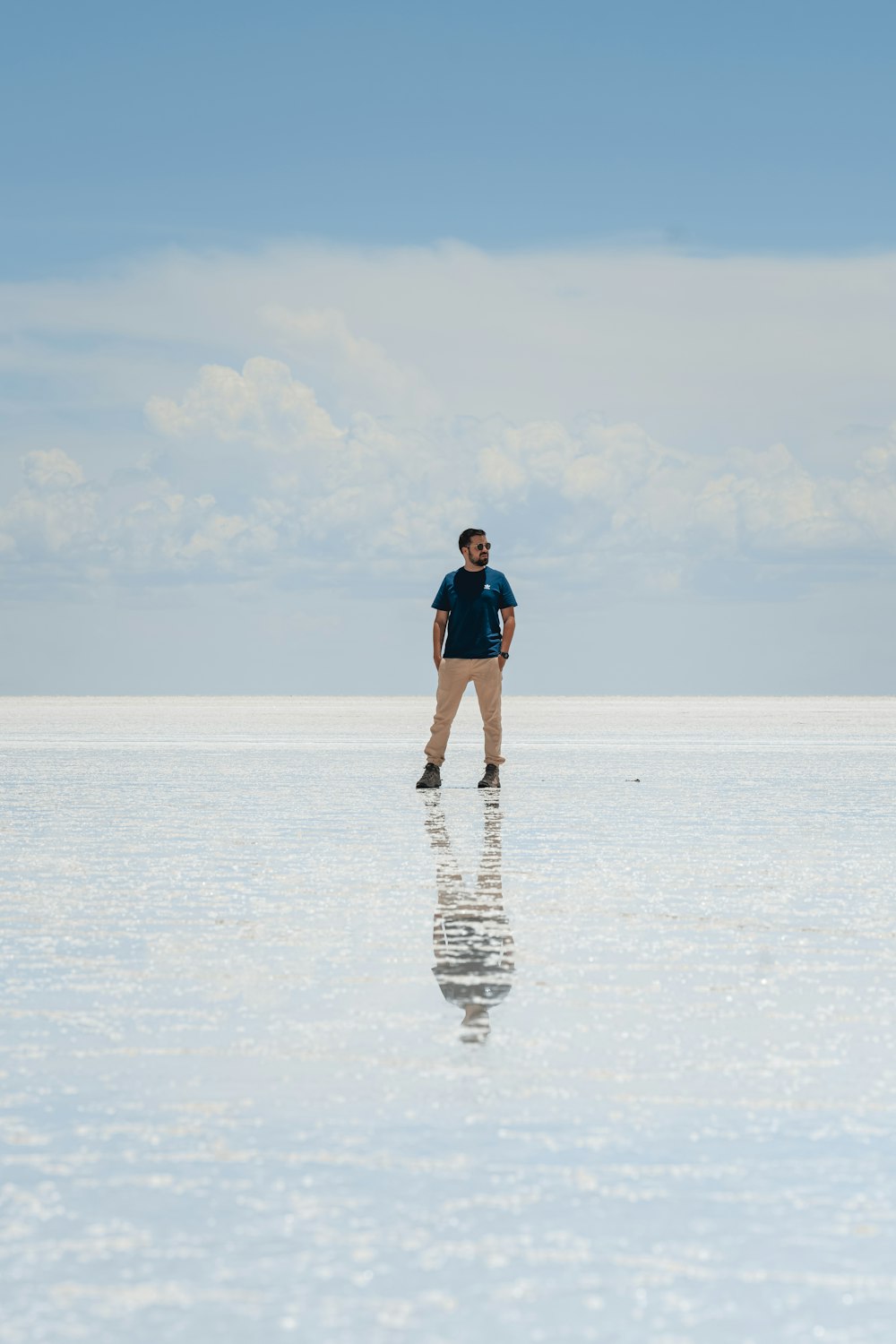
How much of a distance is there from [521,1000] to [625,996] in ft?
1.21

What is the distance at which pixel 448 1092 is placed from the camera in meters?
4.30

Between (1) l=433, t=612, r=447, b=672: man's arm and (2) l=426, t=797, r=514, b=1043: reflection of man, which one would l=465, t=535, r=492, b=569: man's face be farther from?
(2) l=426, t=797, r=514, b=1043: reflection of man

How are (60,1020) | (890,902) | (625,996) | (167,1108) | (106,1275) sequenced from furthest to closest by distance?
(890,902) → (625,996) → (60,1020) → (167,1108) → (106,1275)

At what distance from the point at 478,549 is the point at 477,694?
4.29ft

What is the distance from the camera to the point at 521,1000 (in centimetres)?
549

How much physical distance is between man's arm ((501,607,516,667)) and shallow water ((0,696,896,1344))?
4.71 metres

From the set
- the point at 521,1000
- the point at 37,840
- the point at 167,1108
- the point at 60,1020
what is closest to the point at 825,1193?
the point at 167,1108

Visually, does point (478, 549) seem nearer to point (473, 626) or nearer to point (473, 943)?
point (473, 626)

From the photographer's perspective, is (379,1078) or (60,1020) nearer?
(379,1078)

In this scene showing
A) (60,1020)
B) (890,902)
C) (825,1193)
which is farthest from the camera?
(890,902)

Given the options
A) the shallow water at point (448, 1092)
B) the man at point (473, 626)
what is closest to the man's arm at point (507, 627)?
Answer: the man at point (473, 626)

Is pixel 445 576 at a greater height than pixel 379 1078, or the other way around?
pixel 445 576

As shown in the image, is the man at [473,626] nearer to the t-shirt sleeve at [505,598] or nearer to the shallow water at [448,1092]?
the t-shirt sleeve at [505,598]

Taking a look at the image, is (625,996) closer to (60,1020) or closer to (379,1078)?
(379,1078)
